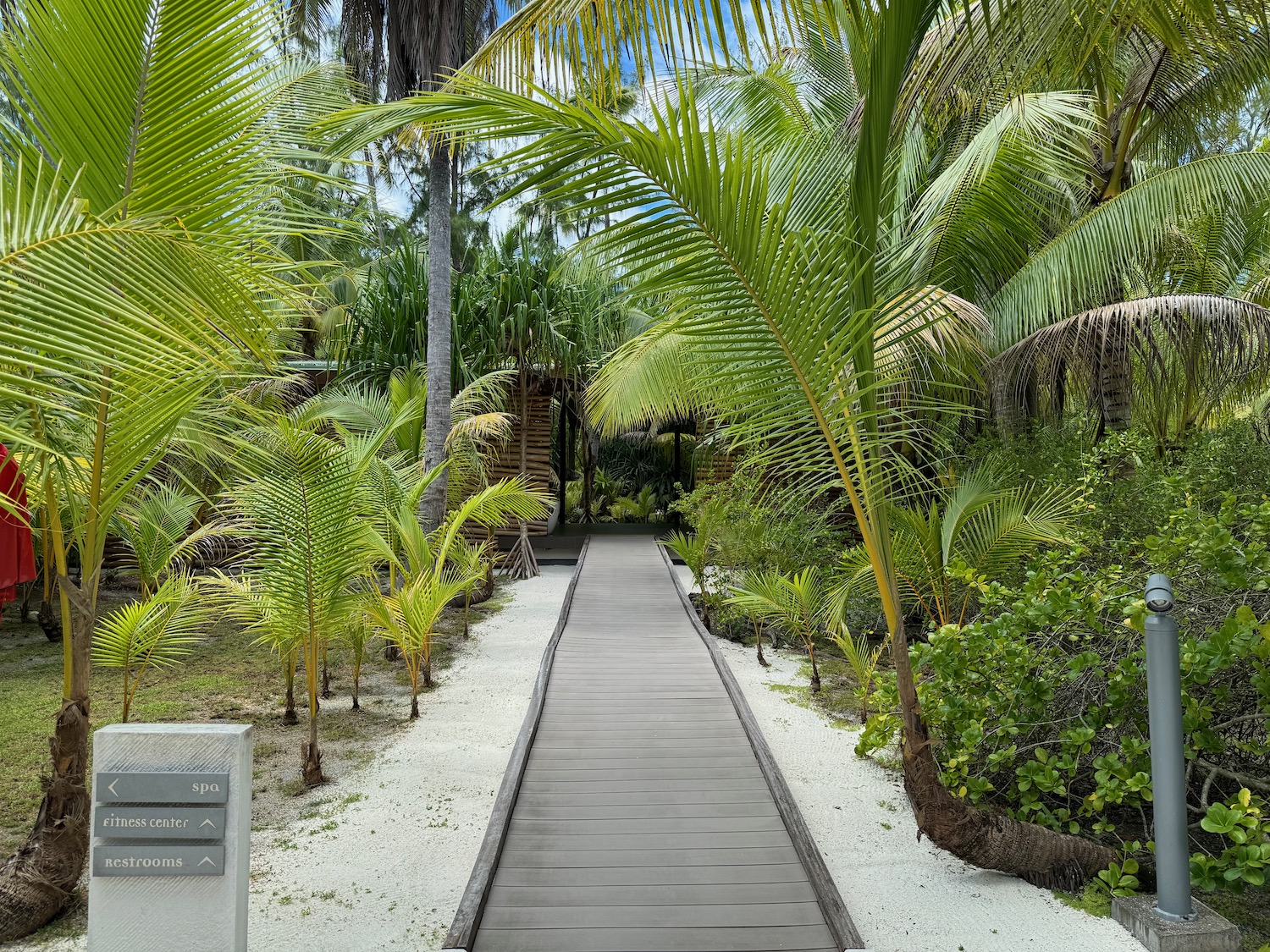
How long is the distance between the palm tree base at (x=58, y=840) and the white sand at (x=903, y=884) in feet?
10.4

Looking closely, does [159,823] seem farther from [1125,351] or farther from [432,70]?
[432,70]

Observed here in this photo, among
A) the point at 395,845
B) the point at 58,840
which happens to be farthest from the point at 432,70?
the point at 58,840

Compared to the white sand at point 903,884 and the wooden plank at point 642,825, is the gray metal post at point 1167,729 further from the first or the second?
the wooden plank at point 642,825

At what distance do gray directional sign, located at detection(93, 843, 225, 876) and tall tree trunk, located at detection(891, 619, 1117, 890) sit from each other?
8.35 feet

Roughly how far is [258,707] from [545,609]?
436 centimetres

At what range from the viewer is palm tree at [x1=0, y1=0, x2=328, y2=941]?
67.6 inches

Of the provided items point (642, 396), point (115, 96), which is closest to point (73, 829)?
point (115, 96)

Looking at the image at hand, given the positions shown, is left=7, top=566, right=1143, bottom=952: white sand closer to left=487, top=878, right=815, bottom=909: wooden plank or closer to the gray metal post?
left=487, top=878, right=815, bottom=909: wooden plank

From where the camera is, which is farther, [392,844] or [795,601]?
[795,601]

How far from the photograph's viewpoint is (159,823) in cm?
227

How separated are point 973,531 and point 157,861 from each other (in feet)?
15.7

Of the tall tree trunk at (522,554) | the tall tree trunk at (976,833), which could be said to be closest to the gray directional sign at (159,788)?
the tall tree trunk at (976,833)

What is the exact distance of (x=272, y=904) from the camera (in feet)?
10.7

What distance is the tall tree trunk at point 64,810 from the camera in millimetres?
2994
